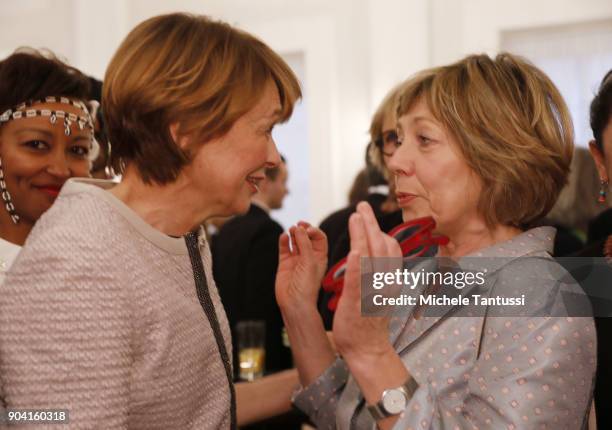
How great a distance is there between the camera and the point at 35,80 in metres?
1.58

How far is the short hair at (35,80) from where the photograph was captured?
1.55 metres

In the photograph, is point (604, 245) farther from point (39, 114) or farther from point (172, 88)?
point (39, 114)

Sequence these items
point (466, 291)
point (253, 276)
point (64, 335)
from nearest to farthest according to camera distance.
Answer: point (64, 335) < point (466, 291) < point (253, 276)

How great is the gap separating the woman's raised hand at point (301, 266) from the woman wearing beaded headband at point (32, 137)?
578 millimetres

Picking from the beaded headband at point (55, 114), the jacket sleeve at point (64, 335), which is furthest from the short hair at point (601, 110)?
the beaded headband at point (55, 114)

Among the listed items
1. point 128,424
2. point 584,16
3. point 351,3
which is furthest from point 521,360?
point 351,3

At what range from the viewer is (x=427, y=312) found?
1.30 metres

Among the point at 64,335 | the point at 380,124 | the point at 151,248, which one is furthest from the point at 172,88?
A: the point at 380,124

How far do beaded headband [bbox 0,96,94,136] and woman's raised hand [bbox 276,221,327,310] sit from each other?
59 cm

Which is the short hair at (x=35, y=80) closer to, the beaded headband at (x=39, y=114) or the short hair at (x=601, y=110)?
the beaded headband at (x=39, y=114)

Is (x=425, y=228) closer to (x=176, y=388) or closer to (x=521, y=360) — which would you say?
(x=521, y=360)

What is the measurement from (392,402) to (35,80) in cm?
111

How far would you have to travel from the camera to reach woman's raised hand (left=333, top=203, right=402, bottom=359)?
41.0 inches

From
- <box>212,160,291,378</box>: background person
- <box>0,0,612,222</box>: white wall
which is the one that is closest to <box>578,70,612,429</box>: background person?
<box>212,160,291,378</box>: background person
